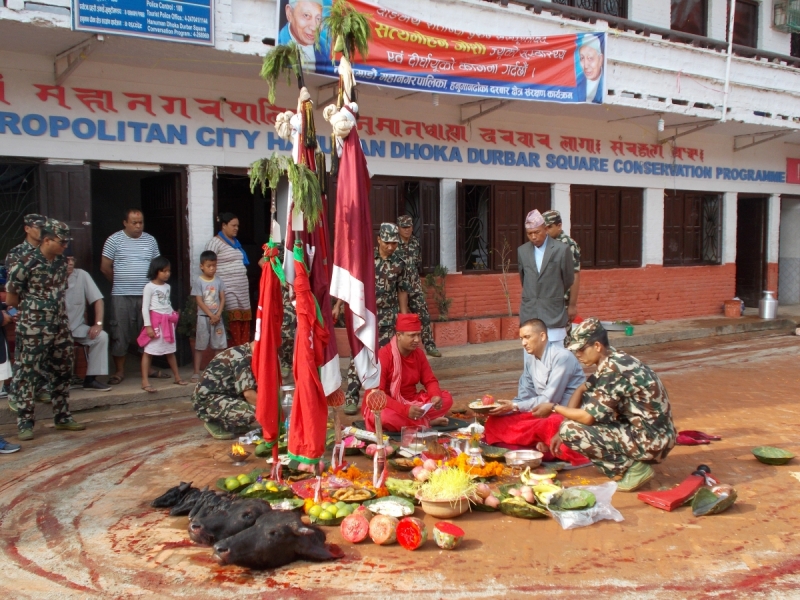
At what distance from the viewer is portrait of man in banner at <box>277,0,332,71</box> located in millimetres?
8750

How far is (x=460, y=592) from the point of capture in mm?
3830

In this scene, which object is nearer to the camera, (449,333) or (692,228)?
(449,333)

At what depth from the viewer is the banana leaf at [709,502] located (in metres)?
4.79

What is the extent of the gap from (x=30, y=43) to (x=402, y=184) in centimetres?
531

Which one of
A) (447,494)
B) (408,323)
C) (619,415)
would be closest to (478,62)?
(408,323)

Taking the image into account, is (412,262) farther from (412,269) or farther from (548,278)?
(548,278)

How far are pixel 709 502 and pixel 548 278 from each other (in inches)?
114

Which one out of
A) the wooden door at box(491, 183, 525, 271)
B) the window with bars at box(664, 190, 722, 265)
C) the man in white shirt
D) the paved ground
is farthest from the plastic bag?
the window with bars at box(664, 190, 722, 265)

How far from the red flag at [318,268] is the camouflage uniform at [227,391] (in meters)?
1.40

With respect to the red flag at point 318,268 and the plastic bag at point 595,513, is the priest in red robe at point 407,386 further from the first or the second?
the plastic bag at point 595,513

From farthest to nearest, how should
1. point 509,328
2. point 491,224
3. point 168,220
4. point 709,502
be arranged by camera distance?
1. point 491,224
2. point 509,328
3. point 168,220
4. point 709,502

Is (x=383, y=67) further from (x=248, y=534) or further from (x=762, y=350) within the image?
(x=762, y=350)

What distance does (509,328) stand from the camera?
11977 millimetres

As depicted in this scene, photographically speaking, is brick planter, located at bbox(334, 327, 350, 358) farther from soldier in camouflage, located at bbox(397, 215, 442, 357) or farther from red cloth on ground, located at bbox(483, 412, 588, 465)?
red cloth on ground, located at bbox(483, 412, 588, 465)
